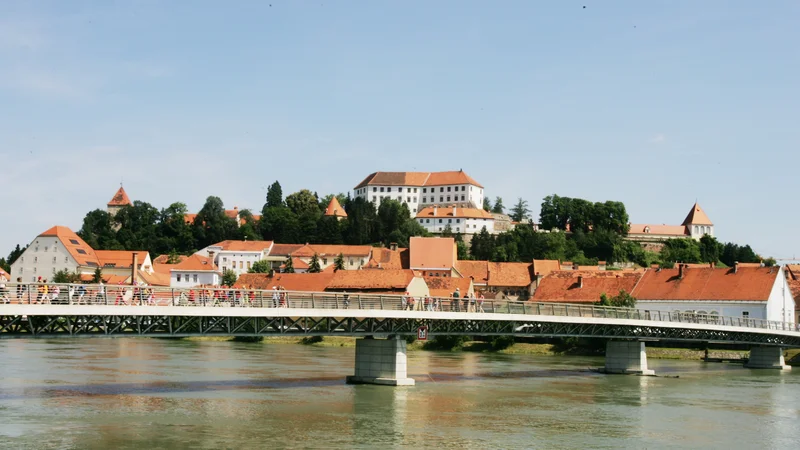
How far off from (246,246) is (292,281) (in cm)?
5091

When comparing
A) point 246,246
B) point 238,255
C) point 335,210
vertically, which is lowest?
point 238,255

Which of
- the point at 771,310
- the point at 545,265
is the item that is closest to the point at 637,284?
the point at 771,310

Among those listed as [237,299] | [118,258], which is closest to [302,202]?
[118,258]

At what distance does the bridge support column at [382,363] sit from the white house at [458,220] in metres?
133

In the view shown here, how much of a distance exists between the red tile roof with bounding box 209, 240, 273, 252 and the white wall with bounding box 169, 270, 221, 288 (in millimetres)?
13975

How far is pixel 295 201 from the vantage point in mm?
187875

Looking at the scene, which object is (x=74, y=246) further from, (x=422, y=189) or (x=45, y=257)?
(x=422, y=189)

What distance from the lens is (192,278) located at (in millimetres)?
145625

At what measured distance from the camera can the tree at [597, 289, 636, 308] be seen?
88125 mm

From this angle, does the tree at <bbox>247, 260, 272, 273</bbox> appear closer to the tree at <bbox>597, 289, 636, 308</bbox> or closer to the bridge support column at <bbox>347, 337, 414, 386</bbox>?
the tree at <bbox>597, 289, 636, 308</bbox>

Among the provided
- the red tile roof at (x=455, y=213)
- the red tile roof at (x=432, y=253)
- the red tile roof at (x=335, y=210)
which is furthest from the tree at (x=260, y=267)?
the red tile roof at (x=455, y=213)

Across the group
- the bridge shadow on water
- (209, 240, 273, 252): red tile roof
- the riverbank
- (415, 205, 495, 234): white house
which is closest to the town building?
(415, 205, 495, 234): white house

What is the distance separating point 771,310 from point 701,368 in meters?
18.0

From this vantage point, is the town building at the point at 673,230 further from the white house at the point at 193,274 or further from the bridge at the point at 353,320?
the bridge at the point at 353,320
